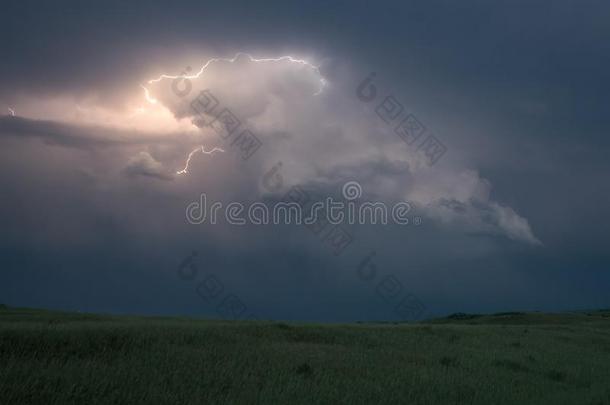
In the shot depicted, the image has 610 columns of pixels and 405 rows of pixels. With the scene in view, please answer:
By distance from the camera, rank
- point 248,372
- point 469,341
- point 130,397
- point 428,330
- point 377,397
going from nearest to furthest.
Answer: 1. point 130,397
2. point 377,397
3. point 248,372
4. point 469,341
5. point 428,330

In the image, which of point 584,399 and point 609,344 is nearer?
point 584,399

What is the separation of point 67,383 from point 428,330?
24.3m

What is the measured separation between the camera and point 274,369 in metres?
17.3

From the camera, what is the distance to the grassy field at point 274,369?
1349 cm

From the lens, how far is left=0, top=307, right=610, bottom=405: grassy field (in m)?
13.5

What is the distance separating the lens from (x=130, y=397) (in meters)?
12.6

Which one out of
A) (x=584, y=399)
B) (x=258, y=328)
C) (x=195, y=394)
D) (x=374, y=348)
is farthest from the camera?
(x=258, y=328)

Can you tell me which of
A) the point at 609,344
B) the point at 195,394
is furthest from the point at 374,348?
the point at 609,344

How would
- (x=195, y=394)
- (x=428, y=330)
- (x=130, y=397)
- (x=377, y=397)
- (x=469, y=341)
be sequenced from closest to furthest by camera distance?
(x=130, y=397) → (x=195, y=394) → (x=377, y=397) → (x=469, y=341) → (x=428, y=330)

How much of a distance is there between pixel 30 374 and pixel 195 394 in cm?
389

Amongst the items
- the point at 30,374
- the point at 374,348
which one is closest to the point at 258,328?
the point at 374,348

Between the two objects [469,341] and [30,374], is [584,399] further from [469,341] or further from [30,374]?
[30,374]

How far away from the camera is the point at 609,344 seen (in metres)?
34.8

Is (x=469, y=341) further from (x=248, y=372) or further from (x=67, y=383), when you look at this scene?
(x=67, y=383)
